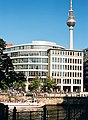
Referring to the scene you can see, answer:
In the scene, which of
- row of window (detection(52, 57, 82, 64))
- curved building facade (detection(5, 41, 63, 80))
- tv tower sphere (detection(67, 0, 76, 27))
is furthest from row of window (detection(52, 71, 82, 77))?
tv tower sphere (detection(67, 0, 76, 27))

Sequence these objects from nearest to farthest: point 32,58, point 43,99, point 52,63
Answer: point 43,99 → point 52,63 → point 32,58

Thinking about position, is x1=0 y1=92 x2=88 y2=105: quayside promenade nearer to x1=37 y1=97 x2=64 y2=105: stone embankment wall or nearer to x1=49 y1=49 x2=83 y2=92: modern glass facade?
x1=37 y1=97 x2=64 y2=105: stone embankment wall

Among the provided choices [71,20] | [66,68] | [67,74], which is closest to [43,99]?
[67,74]

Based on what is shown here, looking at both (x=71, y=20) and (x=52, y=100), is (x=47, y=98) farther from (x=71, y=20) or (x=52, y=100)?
(x=71, y=20)

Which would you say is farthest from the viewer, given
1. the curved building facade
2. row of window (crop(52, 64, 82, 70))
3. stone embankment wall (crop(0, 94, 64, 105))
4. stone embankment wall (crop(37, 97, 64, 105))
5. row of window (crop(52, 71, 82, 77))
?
the curved building facade

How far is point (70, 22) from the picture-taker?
18588 centimetres

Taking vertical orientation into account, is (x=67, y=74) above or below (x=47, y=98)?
above

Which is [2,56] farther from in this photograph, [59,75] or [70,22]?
[70,22]

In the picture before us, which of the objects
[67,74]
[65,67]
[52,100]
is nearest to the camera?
[52,100]

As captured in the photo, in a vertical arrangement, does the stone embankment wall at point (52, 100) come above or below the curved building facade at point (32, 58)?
below

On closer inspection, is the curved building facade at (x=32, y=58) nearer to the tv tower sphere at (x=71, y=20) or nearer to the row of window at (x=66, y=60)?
the row of window at (x=66, y=60)

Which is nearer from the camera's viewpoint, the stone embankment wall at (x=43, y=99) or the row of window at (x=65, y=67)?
the stone embankment wall at (x=43, y=99)

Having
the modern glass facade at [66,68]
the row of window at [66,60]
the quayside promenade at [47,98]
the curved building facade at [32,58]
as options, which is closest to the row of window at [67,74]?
the modern glass facade at [66,68]

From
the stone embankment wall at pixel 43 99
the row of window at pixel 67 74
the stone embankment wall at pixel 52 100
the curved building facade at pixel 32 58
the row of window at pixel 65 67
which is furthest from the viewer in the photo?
the curved building facade at pixel 32 58
